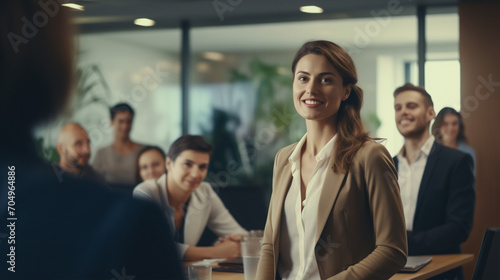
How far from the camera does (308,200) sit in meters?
2.05

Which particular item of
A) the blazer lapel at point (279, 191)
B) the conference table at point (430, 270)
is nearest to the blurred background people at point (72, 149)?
the conference table at point (430, 270)

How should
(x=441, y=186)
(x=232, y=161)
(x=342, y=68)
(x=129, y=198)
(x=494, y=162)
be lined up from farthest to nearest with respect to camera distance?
(x=232, y=161), (x=494, y=162), (x=441, y=186), (x=342, y=68), (x=129, y=198)

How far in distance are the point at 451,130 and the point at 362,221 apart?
3.82 metres

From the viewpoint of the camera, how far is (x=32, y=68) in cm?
52

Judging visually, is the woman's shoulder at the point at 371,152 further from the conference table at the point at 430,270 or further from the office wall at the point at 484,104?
the office wall at the point at 484,104

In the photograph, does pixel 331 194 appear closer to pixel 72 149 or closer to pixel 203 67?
pixel 72 149

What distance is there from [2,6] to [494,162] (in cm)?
558

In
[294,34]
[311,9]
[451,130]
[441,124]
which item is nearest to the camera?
[441,124]

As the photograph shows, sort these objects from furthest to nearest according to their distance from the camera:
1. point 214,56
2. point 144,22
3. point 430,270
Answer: point 144,22, point 214,56, point 430,270

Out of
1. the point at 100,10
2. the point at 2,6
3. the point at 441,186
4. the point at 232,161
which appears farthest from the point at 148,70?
the point at 2,6

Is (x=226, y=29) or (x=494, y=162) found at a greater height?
(x=226, y=29)

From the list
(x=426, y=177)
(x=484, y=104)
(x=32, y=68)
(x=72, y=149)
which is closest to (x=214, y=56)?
(x=72, y=149)

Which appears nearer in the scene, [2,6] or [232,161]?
[2,6]

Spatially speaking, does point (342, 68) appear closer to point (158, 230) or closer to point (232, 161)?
point (158, 230)
